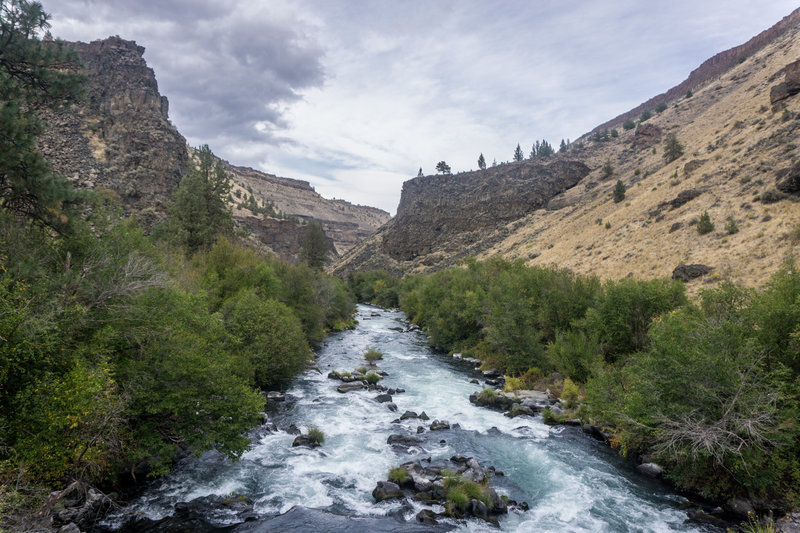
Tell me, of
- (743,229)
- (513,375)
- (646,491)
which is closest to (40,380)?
(646,491)

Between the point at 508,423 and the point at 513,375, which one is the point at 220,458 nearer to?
the point at 508,423

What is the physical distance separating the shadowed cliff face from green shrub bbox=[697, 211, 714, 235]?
66.4 m

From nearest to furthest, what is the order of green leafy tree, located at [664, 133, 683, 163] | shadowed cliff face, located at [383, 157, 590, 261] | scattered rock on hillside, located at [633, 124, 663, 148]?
green leafy tree, located at [664, 133, 683, 163], scattered rock on hillside, located at [633, 124, 663, 148], shadowed cliff face, located at [383, 157, 590, 261]

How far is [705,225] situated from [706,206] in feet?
19.1

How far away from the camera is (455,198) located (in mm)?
114312

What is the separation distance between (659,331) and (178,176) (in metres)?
52.2

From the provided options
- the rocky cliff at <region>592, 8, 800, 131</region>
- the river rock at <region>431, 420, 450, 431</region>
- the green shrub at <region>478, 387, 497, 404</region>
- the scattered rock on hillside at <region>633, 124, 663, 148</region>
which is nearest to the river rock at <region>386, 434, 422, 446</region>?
the river rock at <region>431, 420, 450, 431</region>

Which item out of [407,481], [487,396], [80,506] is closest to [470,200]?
[487,396]

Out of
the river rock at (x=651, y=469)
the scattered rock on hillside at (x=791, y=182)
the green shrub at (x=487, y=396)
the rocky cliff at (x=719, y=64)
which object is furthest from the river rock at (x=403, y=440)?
the rocky cliff at (x=719, y=64)

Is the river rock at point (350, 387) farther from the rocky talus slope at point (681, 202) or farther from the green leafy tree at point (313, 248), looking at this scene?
the green leafy tree at point (313, 248)

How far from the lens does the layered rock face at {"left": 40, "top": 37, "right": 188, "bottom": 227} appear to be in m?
41.6

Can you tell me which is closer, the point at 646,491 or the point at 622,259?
the point at 646,491

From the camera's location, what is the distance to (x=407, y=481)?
11.9m

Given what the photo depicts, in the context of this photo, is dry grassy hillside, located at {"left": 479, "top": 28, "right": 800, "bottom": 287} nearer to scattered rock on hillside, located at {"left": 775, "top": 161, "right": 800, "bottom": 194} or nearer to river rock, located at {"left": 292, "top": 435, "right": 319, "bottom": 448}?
scattered rock on hillside, located at {"left": 775, "top": 161, "right": 800, "bottom": 194}
